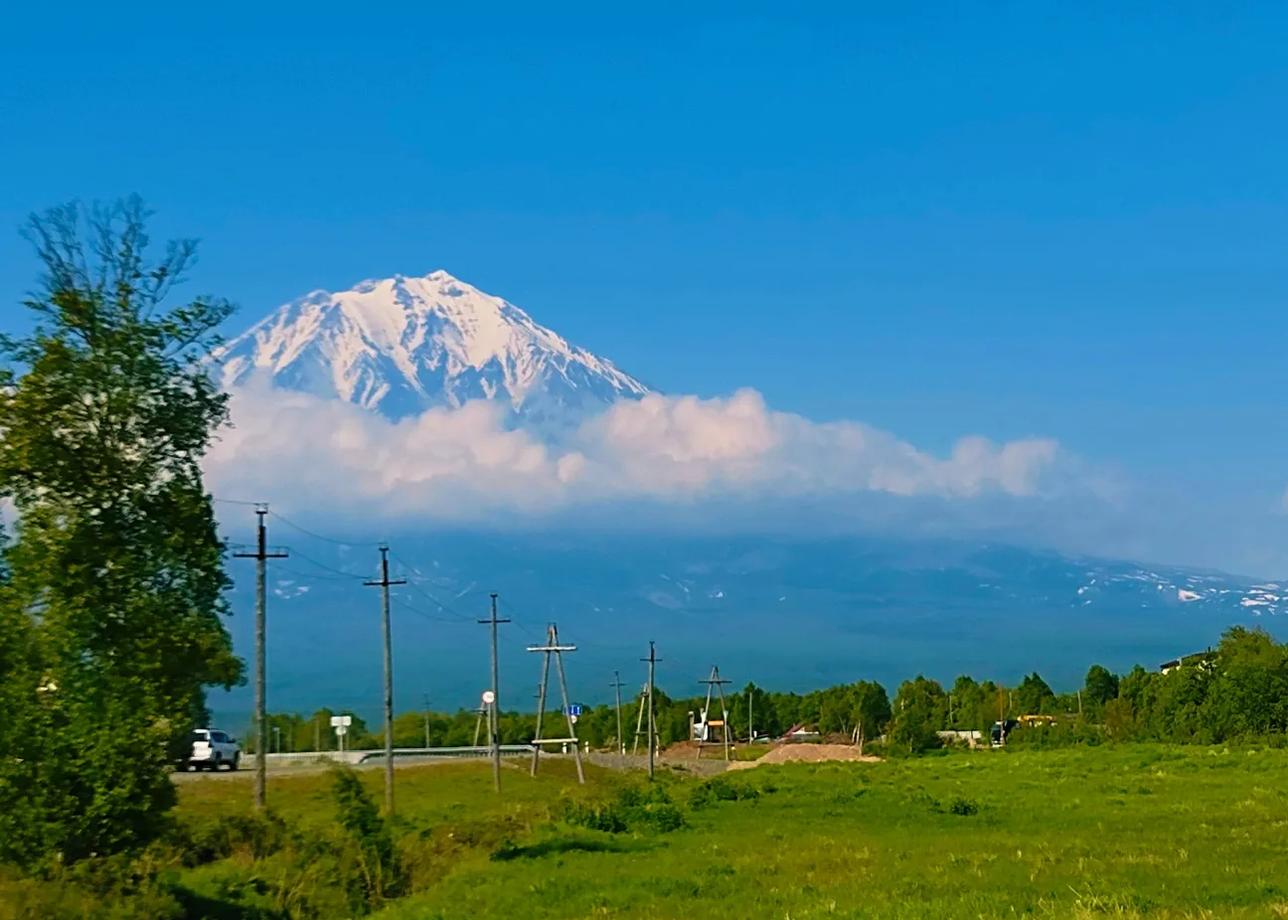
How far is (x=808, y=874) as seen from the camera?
22.4 meters

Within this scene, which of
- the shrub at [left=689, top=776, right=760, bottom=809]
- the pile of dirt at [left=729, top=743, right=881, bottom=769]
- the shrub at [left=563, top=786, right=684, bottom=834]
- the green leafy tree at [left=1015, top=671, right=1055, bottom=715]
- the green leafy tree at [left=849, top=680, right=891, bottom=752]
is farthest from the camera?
the green leafy tree at [left=1015, top=671, right=1055, bottom=715]

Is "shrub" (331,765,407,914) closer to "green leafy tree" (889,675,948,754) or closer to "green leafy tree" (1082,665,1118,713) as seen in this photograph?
"green leafy tree" (889,675,948,754)

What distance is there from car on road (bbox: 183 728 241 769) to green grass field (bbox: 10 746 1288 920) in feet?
45.2

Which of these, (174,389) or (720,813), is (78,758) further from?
(720,813)

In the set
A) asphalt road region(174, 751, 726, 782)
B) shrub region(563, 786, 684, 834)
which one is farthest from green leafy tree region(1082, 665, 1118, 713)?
shrub region(563, 786, 684, 834)

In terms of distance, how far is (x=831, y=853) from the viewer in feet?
84.2

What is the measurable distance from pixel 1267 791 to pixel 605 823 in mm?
19027


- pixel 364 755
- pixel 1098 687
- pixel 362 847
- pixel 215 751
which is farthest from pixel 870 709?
pixel 362 847

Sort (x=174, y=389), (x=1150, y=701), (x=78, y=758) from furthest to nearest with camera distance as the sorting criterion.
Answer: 1. (x=1150, y=701)
2. (x=174, y=389)
3. (x=78, y=758)

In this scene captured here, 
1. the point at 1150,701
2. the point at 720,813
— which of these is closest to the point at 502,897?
the point at 720,813

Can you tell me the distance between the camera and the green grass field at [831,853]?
18203 mm

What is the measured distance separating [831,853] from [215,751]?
47.5m

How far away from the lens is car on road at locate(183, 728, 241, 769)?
66.0 m

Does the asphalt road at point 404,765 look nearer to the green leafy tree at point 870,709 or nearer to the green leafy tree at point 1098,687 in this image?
the green leafy tree at point 870,709
